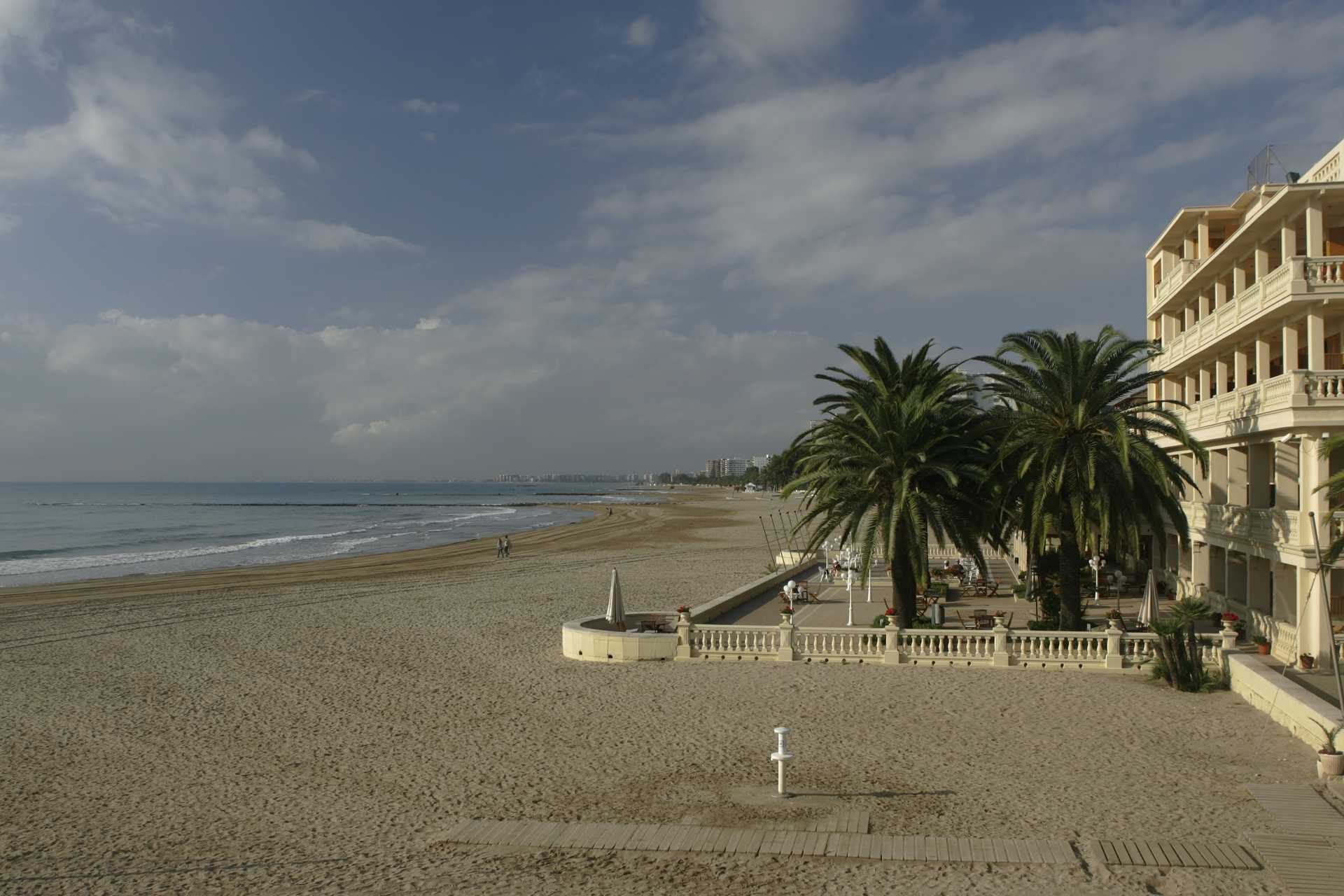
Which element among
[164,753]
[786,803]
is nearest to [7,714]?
[164,753]

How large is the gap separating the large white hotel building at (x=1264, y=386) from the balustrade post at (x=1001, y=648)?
462 centimetres

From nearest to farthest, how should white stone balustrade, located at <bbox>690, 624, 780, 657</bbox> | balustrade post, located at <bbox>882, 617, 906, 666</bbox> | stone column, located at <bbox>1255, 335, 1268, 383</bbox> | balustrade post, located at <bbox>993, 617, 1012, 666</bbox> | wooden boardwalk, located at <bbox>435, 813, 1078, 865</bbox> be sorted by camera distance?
1. wooden boardwalk, located at <bbox>435, 813, 1078, 865</bbox>
2. balustrade post, located at <bbox>993, 617, 1012, 666</bbox>
3. balustrade post, located at <bbox>882, 617, 906, 666</bbox>
4. stone column, located at <bbox>1255, 335, 1268, 383</bbox>
5. white stone balustrade, located at <bbox>690, 624, 780, 657</bbox>

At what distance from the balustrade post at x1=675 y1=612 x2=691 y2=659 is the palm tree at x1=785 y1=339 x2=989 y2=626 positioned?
317cm

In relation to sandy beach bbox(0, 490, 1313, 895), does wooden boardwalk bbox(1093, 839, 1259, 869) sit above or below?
above

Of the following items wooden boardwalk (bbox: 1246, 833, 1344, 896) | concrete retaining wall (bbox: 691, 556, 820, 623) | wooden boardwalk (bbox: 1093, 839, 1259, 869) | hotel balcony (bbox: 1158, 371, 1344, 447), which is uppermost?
hotel balcony (bbox: 1158, 371, 1344, 447)

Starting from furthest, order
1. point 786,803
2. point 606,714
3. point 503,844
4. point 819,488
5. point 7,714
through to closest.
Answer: point 819,488
point 7,714
point 606,714
point 786,803
point 503,844

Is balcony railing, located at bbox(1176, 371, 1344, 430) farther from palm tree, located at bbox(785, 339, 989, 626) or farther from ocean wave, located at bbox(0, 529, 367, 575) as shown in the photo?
ocean wave, located at bbox(0, 529, 367, 575)

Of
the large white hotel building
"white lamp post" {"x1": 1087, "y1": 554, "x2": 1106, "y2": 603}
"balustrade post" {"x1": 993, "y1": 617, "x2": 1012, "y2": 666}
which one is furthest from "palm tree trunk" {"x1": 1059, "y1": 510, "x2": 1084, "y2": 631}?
"white lamp post" {"x1": 1087, "y1": 554, "x2": 1106, "y2": 603}

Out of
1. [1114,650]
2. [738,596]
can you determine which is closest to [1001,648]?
[1114,650]

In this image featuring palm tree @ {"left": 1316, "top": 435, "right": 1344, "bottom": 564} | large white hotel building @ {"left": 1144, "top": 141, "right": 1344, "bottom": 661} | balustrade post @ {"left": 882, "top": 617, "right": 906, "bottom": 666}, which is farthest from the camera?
balustrade post @ {"left": 882, "top": 617, "right": 906, "bottom": 666}

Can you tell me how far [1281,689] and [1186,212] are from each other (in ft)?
47.8

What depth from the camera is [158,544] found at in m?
62.2

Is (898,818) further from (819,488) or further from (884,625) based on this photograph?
(819,488)

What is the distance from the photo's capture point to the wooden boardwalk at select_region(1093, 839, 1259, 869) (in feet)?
26.7
